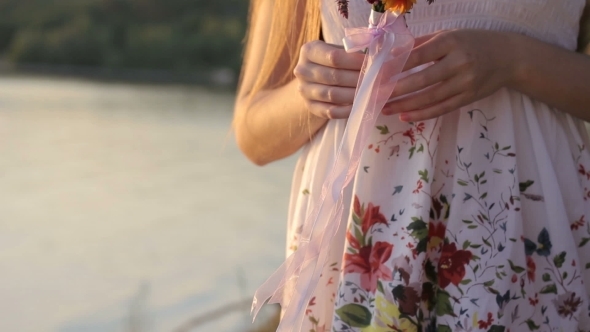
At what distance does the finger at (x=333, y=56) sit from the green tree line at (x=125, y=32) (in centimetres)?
390

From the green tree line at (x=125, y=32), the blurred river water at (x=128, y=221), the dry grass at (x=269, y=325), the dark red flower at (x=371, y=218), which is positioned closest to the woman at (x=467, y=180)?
the dark red flower at (x=371, y=218)

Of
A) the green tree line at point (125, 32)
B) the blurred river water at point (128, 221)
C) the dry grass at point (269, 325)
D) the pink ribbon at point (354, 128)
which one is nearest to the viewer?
the pink ribbon at point (354, 128)

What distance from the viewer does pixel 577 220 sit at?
68 cm

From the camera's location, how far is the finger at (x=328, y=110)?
2.10ft

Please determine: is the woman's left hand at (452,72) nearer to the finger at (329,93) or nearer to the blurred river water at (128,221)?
the finger at (329,93)

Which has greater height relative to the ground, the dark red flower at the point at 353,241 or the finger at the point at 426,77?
the finger at the point at 426,77

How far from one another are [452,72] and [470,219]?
5.7 inches

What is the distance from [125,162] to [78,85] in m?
2.80

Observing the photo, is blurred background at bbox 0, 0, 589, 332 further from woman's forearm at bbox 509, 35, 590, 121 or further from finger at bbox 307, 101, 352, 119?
woman's forearm at bbox 509, 35, 590, 121

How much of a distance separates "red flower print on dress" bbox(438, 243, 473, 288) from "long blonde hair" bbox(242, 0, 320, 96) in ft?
0.93

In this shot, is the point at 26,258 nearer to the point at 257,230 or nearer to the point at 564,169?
the point at 257,230

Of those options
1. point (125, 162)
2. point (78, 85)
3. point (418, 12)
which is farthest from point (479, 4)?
point (78, 85)

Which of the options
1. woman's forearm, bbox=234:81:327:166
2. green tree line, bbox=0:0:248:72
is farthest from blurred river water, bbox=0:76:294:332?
woman's forearm, bbox=234:81:327:166

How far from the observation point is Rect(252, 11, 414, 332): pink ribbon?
58cm
